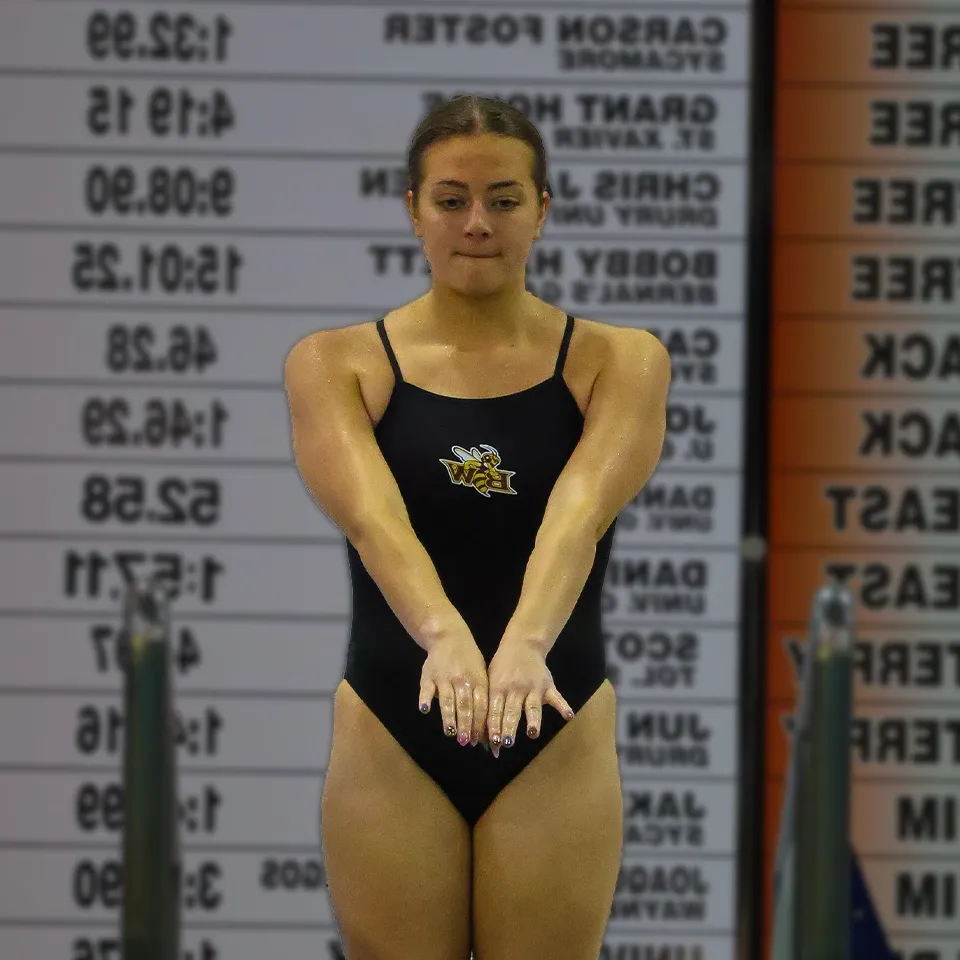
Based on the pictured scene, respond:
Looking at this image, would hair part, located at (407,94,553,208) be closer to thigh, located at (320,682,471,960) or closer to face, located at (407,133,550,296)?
face, located at (407,133,550,296)

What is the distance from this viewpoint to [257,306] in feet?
14.6

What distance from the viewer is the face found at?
8.35 feet

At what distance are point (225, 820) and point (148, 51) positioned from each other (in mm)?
2178

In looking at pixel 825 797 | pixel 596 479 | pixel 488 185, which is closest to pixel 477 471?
pixel 596 479

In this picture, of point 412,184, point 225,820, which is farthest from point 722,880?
point 412,184

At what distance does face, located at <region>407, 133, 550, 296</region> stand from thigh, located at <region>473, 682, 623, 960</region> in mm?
761

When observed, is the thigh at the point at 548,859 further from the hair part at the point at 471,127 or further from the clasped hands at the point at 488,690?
the hair part at the point at 471,127

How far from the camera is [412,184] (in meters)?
2.64

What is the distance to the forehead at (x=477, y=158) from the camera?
2539 mm

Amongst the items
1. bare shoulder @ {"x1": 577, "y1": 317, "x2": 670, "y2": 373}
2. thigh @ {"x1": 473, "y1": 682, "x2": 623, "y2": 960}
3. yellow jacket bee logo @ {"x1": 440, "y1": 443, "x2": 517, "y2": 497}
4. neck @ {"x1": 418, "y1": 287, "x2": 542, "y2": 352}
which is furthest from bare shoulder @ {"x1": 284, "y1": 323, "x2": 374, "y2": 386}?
thigh @ {"x1": 473, "y1": 682, "x2": 623, "y2": 960}

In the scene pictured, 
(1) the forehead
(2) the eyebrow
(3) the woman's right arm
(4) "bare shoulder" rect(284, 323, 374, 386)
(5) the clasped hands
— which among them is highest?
(1) the forehead

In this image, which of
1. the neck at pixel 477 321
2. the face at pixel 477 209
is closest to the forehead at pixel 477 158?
the face at pixel 477 209

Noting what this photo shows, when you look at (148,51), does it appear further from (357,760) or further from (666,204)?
(357,760)

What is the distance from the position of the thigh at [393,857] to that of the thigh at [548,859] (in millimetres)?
44
